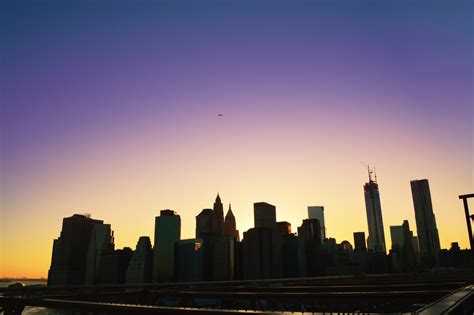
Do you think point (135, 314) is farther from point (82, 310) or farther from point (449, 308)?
point (449, 308)

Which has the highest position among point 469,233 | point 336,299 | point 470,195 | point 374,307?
point 470,195

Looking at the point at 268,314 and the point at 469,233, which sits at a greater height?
the point at 469,233

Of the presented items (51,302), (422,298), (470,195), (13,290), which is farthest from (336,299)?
(13,290)

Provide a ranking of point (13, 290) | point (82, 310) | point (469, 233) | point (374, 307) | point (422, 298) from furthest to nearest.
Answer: point (469, 233) < point (13, 290) < point (374, 307) < point (422, 298) < point (82, 310)

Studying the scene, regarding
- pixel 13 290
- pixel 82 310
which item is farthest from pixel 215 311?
pixel 13 290

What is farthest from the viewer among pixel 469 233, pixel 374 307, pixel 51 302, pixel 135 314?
pixel 469 233

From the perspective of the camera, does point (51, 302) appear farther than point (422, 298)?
No

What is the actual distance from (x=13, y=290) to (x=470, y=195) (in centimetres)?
3044

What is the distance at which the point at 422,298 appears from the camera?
9.69m

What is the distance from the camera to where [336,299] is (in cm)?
845

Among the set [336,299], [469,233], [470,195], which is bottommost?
[336,299]

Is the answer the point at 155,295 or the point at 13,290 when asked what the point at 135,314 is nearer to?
the point at 155,295

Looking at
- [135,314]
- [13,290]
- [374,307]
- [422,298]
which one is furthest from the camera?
[13,290]

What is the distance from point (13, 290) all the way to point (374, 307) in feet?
71.3
